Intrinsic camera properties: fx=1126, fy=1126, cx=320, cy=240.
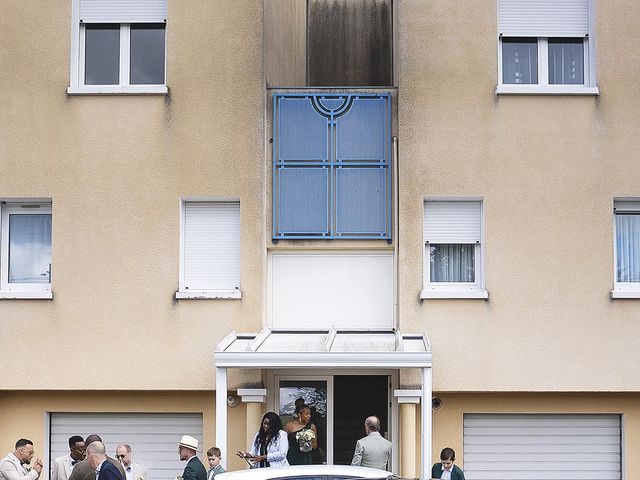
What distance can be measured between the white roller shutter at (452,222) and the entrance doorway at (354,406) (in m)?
2.33

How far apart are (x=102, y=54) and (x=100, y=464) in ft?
22.7

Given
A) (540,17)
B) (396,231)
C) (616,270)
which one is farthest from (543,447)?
(540,17)

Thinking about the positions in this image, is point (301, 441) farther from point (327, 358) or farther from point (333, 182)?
point (333, 182)

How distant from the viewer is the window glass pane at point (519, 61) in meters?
17.0

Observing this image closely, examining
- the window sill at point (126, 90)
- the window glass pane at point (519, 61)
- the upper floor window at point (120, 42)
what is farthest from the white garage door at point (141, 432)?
the window glass pane at point (519, 61)

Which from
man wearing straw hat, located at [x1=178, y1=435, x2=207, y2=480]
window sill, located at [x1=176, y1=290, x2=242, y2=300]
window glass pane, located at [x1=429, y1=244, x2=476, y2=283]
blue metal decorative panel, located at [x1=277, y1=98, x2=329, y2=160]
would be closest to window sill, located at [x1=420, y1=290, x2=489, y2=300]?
window glass pane, located at [x1=429, y1=244, x2=476, y2=283]

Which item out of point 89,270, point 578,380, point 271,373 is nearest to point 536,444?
point 578,380

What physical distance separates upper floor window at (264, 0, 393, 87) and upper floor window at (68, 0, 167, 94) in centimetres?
352

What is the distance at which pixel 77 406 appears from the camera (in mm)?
16797

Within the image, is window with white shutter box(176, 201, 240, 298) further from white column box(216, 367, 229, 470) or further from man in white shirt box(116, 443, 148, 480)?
man in white shirt box(116, 443, 148, 480)

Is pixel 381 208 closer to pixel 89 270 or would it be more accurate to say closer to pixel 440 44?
pixel 440 44

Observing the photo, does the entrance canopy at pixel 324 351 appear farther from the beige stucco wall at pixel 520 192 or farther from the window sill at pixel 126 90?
the window sill at pixel 126 90

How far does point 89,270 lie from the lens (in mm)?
16469

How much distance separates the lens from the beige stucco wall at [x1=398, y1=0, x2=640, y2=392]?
639 inches
